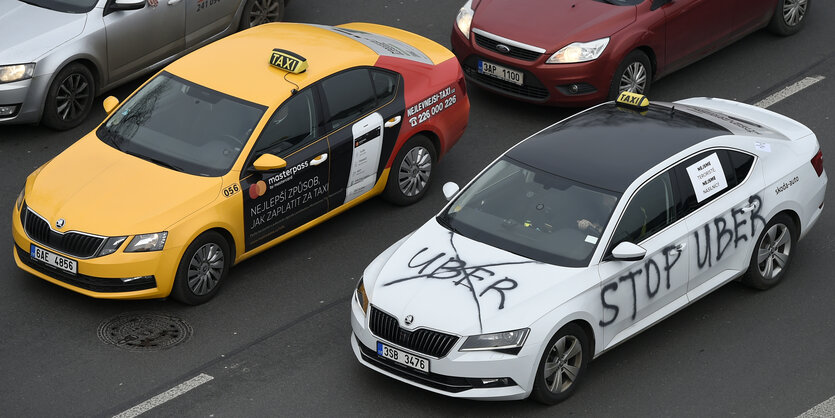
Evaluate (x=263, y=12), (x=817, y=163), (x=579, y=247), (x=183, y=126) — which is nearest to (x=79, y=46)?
(x=183, y=126)

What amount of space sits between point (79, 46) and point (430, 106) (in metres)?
3.83

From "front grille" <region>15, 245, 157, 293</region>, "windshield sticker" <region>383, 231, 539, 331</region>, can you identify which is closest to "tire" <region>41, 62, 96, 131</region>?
"front grille" <region>15, 245, 157, 293</region>

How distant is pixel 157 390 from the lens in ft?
32.8

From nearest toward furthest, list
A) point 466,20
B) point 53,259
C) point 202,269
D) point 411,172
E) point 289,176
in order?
1. point 53,259
2. point 202,269
3. point 289,176
4. point 411,172
5. point 466,20

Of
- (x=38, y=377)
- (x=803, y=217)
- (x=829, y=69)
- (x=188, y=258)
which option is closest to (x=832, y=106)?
(x=829, y=69)

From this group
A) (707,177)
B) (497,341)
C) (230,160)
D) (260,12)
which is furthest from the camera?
(260,12)

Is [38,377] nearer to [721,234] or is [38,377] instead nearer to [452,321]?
[452,321]

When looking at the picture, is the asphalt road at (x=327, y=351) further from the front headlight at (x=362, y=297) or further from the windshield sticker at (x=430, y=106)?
the windshield sticker at (x=430, y=106)

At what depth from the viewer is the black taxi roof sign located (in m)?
11.7

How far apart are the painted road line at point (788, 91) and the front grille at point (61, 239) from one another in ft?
24.9

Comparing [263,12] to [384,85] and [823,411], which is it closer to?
[384,85]

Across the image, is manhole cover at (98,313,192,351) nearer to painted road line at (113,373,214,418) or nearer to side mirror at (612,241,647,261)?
painted road line at (113,373,214,418)

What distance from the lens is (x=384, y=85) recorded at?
1239 centimetres

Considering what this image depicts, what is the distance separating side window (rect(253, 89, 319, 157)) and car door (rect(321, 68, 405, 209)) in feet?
0.63
